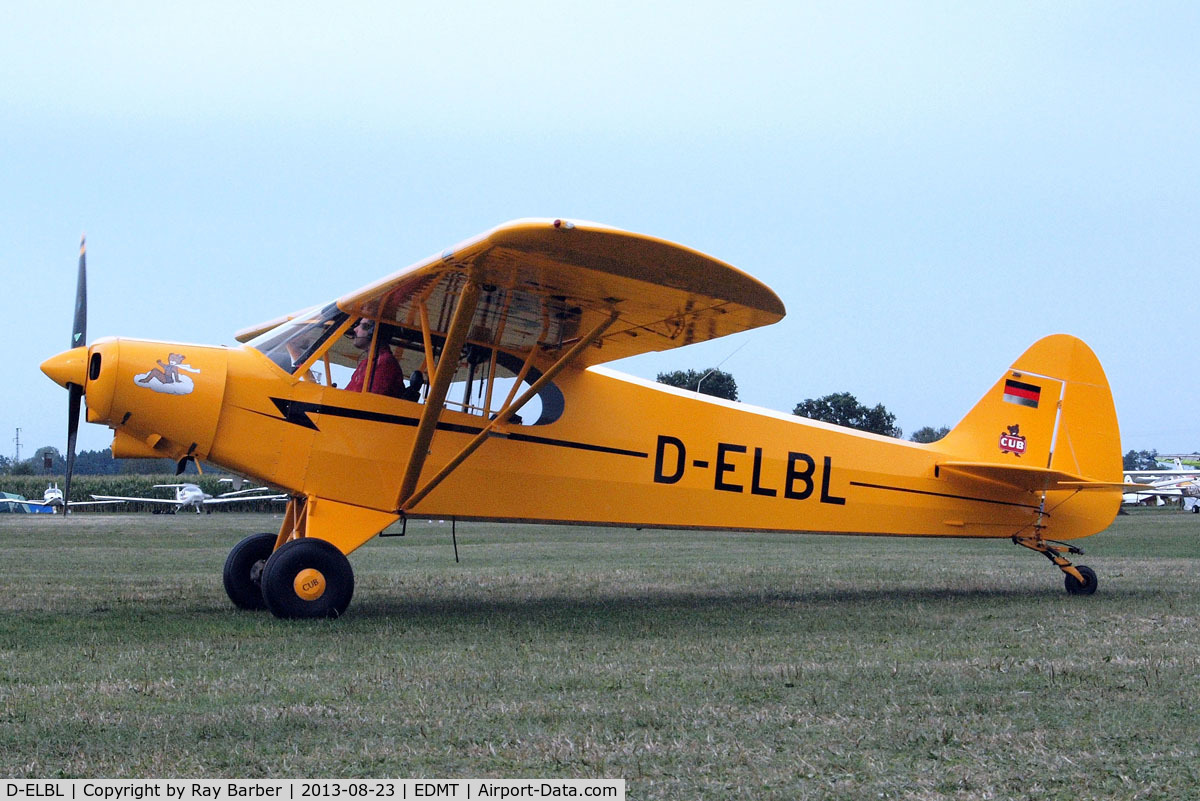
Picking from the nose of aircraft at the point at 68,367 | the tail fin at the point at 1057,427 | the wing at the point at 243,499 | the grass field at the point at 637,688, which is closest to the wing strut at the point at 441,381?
the grass field at the point at 637,688

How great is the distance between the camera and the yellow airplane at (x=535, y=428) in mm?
8086

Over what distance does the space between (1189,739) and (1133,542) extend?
20.4 metres

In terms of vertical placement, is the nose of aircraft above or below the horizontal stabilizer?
above

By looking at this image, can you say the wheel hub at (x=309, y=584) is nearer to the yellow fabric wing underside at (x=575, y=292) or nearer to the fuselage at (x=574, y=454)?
the fuselage at (x=574, y=454)

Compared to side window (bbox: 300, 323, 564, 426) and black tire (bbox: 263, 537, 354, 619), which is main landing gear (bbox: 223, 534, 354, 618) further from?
side window (bbox: 300, 323, 564, 426)

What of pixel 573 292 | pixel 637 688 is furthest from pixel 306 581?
pixel 637 688

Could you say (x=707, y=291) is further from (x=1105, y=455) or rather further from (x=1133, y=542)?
(x=1133, y=542)

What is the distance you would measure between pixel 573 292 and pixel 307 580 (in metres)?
2.94

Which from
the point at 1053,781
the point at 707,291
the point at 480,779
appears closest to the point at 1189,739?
the point at 1053,781

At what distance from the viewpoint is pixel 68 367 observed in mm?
8180

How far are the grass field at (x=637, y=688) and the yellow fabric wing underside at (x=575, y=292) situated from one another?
93.2 inches

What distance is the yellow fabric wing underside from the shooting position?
730 centimetres

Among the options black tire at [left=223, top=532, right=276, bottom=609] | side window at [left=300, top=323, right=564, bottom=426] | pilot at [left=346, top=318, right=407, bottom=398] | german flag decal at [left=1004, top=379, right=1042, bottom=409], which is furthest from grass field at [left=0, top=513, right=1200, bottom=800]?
german flag decal at [left=1004, top=379, right=1042, bottom=409]

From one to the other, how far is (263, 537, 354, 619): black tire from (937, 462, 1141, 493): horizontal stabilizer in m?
6.37
